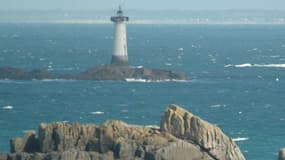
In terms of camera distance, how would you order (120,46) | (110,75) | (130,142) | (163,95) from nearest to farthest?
(130,142) → (163,95) → (110,75) → (120,46)

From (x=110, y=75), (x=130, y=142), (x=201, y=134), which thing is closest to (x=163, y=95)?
(x=110, y=75)

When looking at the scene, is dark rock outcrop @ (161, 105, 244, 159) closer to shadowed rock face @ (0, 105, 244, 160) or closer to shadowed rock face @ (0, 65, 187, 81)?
shadowed rock face @ (0, 105, 244, 160)

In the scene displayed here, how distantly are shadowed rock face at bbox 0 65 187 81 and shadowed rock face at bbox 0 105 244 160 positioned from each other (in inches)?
2179

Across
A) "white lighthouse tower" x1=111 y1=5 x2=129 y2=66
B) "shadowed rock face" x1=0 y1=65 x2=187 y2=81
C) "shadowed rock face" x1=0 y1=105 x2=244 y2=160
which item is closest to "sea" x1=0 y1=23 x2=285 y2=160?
"shadowed rock face" x1=0 y1=65 x2=187 y2=81

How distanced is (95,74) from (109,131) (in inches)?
2257

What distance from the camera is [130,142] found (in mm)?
43938

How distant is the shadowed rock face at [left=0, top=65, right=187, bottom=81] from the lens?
3996 inches

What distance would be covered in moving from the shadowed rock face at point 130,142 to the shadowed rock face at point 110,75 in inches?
2179

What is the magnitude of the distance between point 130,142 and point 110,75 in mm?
57953

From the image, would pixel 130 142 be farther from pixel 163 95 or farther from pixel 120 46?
pixel 120 46

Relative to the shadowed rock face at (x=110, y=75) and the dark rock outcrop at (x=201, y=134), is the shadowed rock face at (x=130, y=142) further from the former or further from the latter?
the shadowed rock face at (x=110, y=75)

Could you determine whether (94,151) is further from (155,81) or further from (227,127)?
(155,81)

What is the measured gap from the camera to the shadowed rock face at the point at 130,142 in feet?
143

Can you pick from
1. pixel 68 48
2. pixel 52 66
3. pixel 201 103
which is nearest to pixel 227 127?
pixel 201 103
